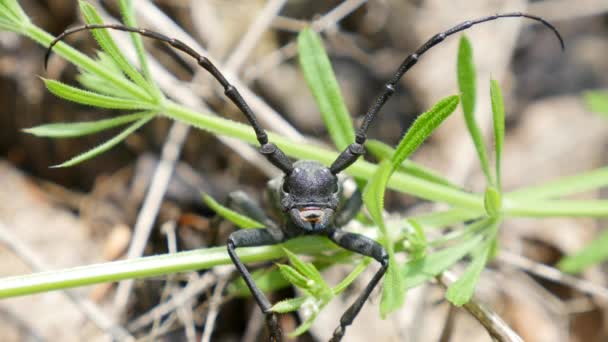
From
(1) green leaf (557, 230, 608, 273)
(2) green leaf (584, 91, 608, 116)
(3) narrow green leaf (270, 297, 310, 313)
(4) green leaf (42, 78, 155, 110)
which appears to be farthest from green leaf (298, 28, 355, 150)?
(2) green leaf (584, 91, 608, 116)

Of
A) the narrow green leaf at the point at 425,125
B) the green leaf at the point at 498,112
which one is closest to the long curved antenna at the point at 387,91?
the narrow green leaf at the point at 425,125

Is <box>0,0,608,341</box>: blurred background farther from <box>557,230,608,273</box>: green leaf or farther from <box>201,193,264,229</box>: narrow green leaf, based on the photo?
<box>201,193,264,229</box>: narrow green leaf

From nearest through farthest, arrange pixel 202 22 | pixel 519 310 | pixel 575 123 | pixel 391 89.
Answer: pixel 391 89
pixel 519 310
pixel 202 22
pixel 575 123

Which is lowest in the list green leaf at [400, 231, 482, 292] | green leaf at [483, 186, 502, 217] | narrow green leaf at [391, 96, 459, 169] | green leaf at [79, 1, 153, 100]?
green leaf at [400, 231, 482, 292]

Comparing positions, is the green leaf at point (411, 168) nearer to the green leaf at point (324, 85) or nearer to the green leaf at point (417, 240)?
the green leaf at point (324, 85)

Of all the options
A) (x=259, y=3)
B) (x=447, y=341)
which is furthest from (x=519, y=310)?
(x=259, y=3)

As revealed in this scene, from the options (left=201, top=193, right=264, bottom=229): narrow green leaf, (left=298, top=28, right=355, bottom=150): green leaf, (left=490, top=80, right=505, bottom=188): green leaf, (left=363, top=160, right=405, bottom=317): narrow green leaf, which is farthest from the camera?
(left=298, top=28, right=355, bottom=150): green leaf

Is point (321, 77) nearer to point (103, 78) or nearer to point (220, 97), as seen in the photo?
point (103, 78)
